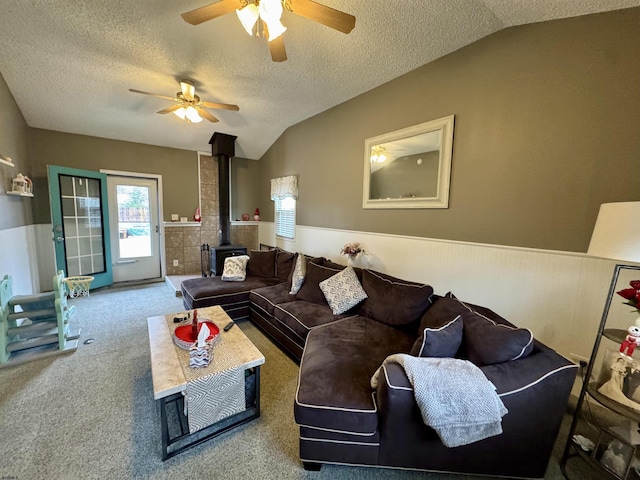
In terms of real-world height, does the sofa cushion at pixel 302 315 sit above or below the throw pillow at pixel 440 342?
below

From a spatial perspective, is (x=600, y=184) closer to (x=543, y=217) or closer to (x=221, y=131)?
(x=543, y=217)

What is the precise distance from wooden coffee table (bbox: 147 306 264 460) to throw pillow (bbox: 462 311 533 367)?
1329 mm

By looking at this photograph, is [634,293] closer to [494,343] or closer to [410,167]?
[494,343]

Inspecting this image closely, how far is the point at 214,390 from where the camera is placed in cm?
157

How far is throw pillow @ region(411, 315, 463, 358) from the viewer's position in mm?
1449

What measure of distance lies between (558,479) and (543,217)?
5.36 ft

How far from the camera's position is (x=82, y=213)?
4211 mm

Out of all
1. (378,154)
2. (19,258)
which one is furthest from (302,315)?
(19,258)

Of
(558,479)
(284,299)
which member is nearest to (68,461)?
(284,299)

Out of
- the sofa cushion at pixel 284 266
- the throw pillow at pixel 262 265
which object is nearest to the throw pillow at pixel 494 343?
the sofa cushion at pixel 284 266

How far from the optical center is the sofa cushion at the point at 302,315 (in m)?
2.31

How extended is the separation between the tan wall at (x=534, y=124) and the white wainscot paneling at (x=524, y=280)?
109 mm

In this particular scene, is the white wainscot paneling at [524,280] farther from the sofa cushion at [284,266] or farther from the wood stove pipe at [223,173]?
the wood stove pipe at [223,173]

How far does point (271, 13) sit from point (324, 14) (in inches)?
15.4
